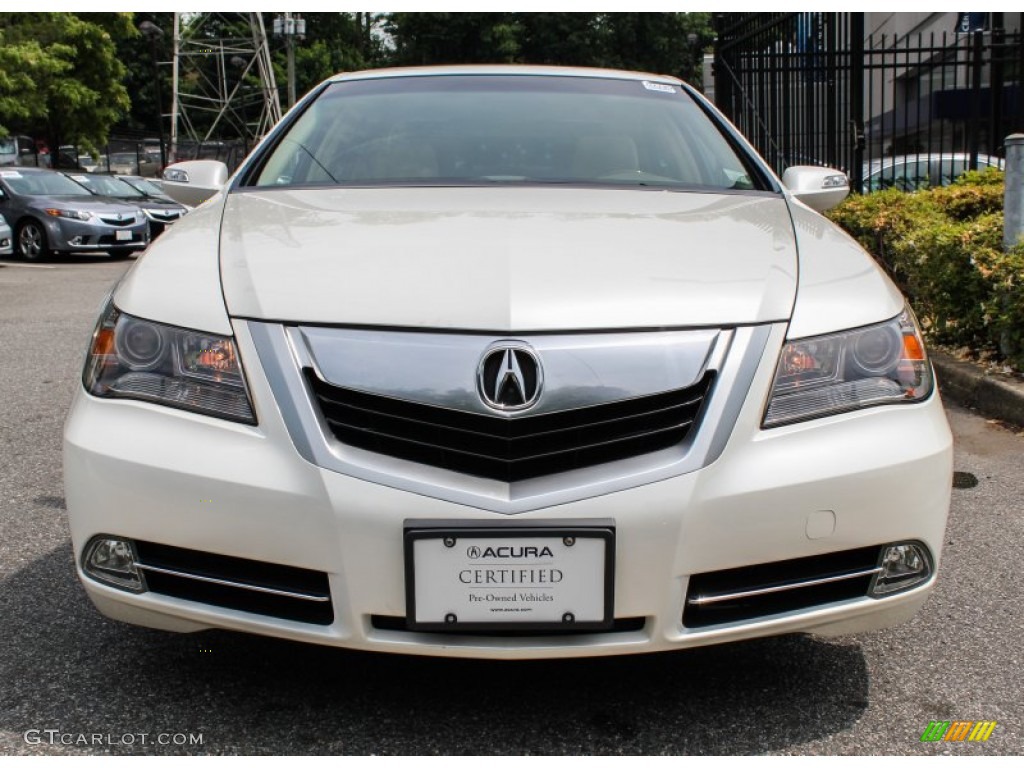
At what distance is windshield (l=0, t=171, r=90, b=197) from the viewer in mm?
17203

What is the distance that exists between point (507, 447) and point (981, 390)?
13.2 ft

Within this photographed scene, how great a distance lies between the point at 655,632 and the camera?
7.18 feet

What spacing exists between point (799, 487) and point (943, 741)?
2.20ft

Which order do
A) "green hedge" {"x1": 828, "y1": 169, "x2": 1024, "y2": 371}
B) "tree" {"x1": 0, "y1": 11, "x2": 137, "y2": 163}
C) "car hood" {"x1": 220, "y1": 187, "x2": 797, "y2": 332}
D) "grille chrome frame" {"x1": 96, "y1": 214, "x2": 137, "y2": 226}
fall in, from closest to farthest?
"car hood" {"x1": 220, "y1": 187, "x2": 797, "y2": 332}
"green hedge" {"x1": 828, "y1": 169, "x2": 1024, "y2": 371}
"grille chrome frame" {"x1": 96, "y1": 214, "x2": 137, "y2": 226}
"tree" {"x1": 0, "y1": 11, "x2": 137, "y2": 163}

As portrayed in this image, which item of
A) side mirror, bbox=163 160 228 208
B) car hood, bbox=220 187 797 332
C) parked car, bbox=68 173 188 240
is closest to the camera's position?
car hood, bbox=220 187 797 332

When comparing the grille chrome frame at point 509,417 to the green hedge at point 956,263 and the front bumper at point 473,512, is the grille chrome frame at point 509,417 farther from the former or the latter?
the green hedge at point 956,263

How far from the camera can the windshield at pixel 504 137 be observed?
3.50m

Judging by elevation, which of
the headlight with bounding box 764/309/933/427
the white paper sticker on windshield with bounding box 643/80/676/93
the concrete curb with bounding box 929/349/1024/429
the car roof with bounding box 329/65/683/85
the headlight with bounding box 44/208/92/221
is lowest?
the concrete curb with bounding box 929/349/1024/429

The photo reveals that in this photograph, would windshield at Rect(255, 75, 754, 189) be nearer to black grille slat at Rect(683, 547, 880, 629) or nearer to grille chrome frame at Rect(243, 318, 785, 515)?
grille chrome frame at Rect(243, 318, 785, 515)

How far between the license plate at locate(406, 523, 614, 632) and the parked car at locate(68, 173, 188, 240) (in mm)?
17997

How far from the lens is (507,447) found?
7.06 ft

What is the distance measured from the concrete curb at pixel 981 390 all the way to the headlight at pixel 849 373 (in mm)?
3025

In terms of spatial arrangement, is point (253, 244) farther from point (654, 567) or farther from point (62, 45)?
point (62, 45)

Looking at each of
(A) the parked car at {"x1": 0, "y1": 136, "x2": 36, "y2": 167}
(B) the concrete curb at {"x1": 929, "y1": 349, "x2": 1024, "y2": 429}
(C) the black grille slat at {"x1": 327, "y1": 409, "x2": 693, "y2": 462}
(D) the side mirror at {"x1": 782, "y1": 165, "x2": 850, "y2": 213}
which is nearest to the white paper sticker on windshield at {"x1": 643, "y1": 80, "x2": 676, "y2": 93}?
(D) the side mirror at {"x1": 782, "y1": 165, "x2": 850, "y2": 213}
